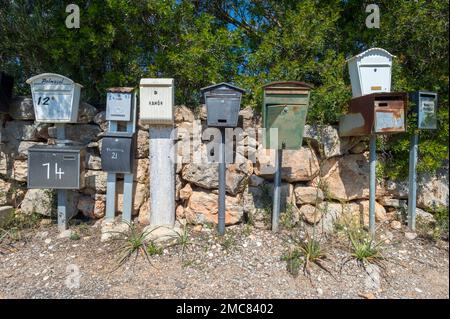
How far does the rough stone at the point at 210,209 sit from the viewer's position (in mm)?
3799

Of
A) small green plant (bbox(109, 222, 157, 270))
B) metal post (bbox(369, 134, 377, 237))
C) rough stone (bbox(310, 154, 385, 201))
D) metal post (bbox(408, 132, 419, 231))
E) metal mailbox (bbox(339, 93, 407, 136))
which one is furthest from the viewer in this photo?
rough stone (bbox(310, 154, 385, 201))

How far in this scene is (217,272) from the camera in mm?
3039

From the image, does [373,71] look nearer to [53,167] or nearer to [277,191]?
[277,191]

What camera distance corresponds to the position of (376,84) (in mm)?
3520

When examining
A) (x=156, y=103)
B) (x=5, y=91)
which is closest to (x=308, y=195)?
(x=156, y=103)

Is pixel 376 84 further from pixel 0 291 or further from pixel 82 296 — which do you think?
pixel 0 291

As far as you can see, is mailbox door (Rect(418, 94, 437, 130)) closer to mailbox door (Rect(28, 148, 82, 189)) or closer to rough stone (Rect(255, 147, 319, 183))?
rough stone (Rect(255, 147, 319, 183))

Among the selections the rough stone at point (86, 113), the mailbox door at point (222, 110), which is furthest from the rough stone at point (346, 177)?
the rough stone at point (86, 113)

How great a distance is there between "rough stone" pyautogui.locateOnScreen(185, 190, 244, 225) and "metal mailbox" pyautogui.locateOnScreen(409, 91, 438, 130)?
2.63 m

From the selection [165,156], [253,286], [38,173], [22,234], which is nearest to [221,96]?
[165,156]

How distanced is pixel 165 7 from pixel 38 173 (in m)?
2.87

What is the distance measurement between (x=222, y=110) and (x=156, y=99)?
890 millimetres

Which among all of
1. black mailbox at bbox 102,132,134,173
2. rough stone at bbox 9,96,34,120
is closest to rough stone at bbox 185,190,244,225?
black mailbox at bbox 102,132,134,173

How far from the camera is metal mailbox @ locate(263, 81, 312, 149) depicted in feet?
10.5
